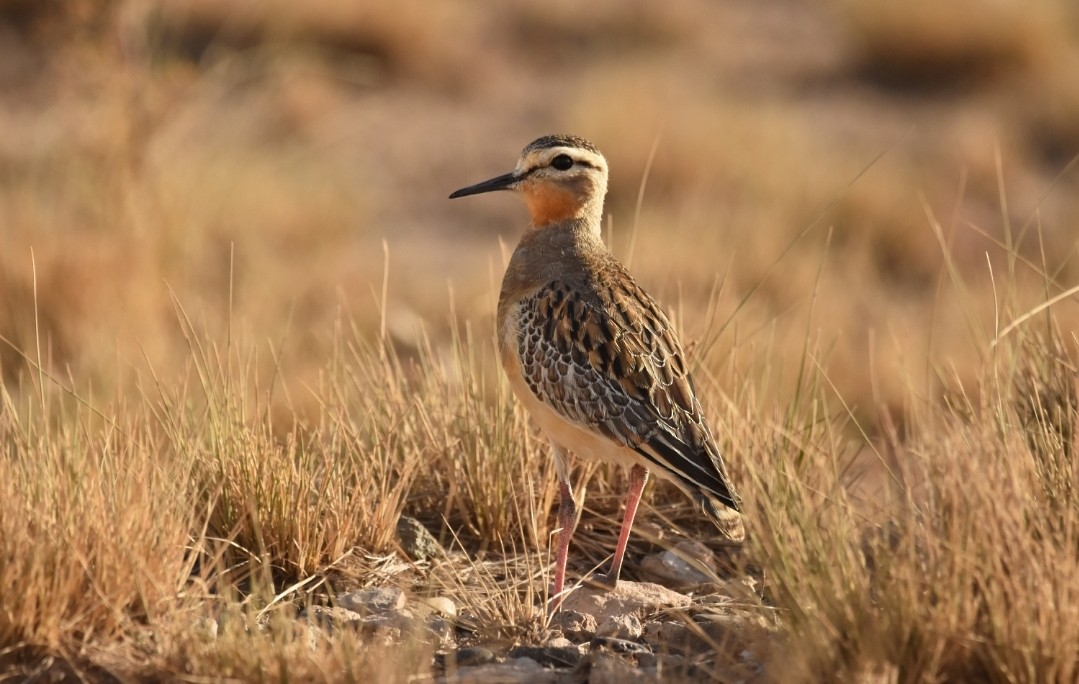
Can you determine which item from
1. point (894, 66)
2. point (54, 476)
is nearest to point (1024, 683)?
point (54, 476)

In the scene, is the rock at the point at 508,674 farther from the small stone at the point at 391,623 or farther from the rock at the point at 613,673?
the small stone at the point at 391,623

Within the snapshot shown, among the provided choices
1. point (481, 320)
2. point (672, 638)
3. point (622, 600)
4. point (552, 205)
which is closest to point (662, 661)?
point (672, 638)

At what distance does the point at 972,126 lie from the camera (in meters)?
16.4

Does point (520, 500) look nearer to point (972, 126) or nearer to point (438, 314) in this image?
point (438, 314)

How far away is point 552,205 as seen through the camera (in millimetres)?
5562

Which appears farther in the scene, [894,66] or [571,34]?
[571,34]

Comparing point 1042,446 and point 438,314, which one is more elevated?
point 1042,446

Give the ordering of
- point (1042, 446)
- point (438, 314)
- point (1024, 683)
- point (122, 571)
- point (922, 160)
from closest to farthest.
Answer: point (1024, 683) → point (122, 571) → point (1042, 446) → point (438, 314) → point (922, 160)

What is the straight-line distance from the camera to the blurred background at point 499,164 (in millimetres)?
10352

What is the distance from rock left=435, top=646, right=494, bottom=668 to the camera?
174 inches

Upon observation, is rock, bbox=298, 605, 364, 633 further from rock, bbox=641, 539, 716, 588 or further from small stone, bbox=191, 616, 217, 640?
rock, bbox=641, 539, 716, 588

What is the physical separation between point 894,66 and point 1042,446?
48.7 feet

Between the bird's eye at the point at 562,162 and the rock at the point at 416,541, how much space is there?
1475 millimetres

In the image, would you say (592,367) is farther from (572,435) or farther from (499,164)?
(499,164)
